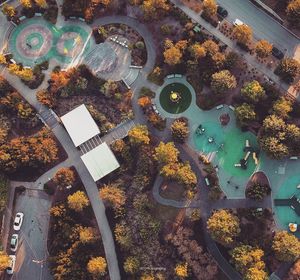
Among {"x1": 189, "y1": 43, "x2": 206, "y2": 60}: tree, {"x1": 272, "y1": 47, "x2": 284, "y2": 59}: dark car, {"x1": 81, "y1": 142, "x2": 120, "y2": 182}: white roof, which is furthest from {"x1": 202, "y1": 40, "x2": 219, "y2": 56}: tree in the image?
{"x1": 81, "y1": 142, "x2": 120, "y2": 182}: white roof

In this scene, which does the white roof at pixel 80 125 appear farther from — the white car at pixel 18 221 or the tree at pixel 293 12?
the tree at pixel 293 12

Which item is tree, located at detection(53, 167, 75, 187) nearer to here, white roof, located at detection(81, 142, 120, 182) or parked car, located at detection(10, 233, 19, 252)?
white roof, located at detection(81, 142, 120, 182)

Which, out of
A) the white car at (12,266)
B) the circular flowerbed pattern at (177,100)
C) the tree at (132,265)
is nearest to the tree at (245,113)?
the circular flowerbed pattern at (177,100)

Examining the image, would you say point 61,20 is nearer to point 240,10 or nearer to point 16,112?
point 16,112

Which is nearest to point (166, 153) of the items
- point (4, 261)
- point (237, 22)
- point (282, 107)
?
point (282, 107)

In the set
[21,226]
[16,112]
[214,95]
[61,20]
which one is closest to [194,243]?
[214,95]
